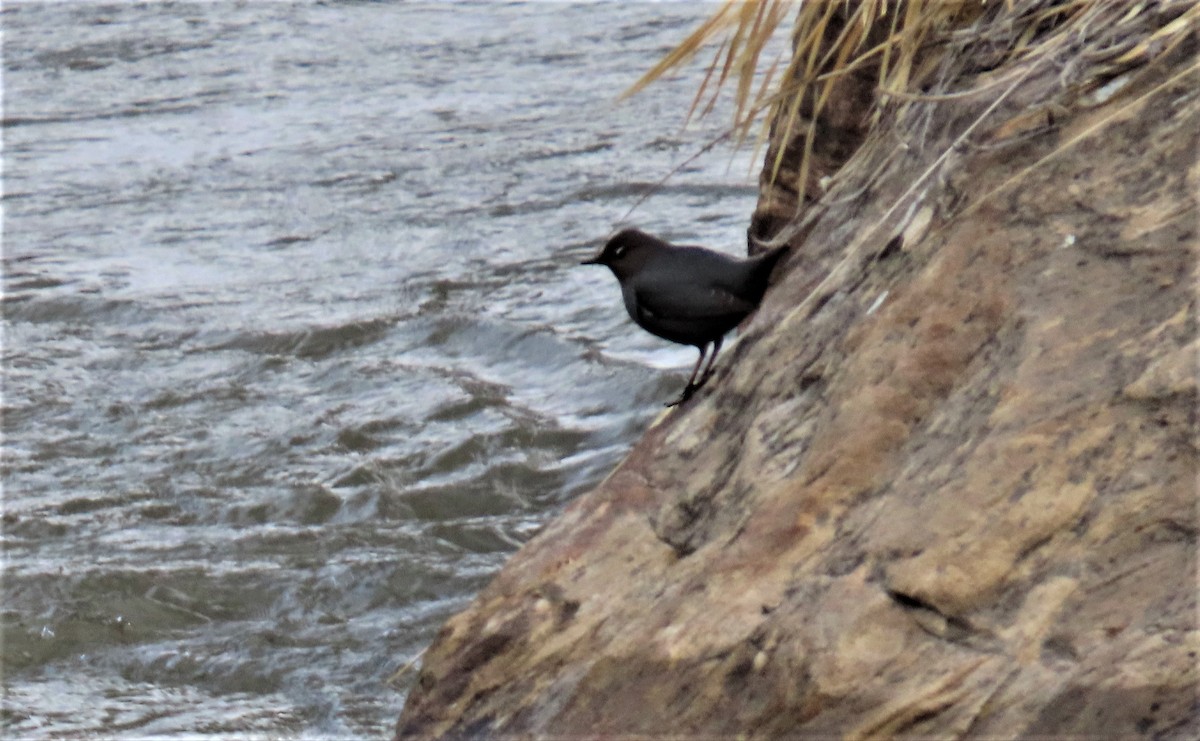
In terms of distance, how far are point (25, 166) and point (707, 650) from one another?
336 inches

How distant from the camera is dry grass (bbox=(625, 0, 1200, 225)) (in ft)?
9.21

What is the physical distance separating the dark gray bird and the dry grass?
0.30 meters

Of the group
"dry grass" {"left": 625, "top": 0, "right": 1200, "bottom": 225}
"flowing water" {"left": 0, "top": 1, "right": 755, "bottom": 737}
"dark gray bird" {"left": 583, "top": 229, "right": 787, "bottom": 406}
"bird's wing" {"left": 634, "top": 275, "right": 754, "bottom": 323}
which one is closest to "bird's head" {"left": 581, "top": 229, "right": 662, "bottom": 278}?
"dark gray bird" {"left": 583, "top": 229, "right": 787, "bottom": 406}

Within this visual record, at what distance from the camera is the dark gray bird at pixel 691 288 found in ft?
12.5

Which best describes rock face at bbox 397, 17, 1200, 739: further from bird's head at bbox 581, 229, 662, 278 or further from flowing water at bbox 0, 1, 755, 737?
flowing water at bbox 0, 1, 755, 737

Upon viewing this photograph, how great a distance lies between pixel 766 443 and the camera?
2.91m

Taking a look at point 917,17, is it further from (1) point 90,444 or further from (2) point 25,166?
(2) point 25,166

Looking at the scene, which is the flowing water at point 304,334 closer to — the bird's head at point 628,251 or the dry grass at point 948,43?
the bird's head at point 628,251

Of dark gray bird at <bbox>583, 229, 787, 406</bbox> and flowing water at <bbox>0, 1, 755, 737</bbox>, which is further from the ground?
dark gray bird at <bbox>583, 229, 787, 406</bbox>

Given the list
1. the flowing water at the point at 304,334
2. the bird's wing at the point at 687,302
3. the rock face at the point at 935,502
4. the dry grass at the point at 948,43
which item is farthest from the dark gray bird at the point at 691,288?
the flowing water at the point at 304,334

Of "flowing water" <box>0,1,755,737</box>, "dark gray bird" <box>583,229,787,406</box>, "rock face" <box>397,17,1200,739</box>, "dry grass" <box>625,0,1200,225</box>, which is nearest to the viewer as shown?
"rock face" <box>397,17,1200,739</box>

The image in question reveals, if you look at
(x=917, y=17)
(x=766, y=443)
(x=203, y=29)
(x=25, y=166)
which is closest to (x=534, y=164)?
(x=25, y=166)

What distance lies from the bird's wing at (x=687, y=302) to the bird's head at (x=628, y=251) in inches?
7.1

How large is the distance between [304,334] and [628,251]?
3.23 meters
